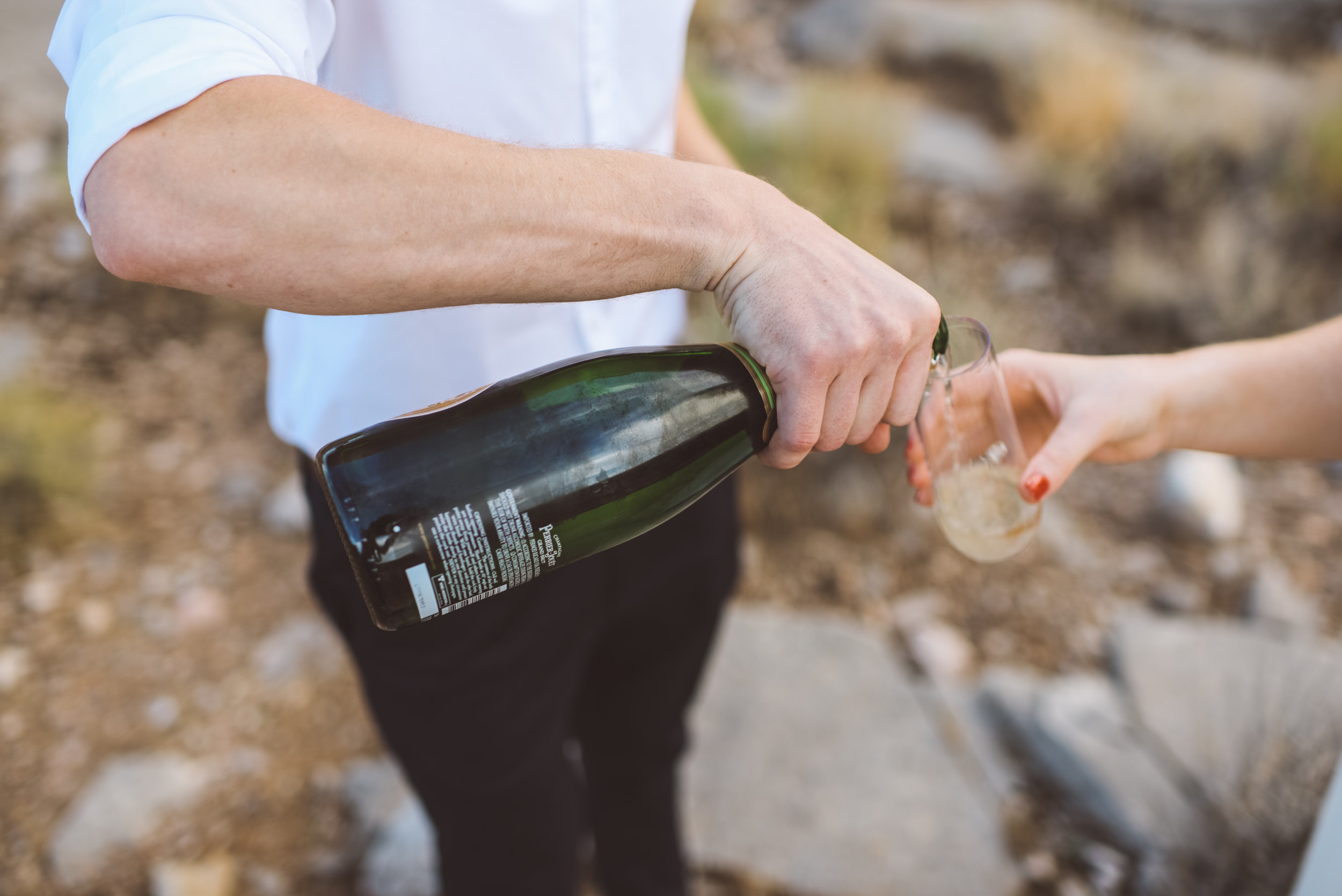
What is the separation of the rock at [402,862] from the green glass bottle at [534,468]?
1.32 meters

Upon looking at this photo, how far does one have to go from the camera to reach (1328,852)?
1107 mm

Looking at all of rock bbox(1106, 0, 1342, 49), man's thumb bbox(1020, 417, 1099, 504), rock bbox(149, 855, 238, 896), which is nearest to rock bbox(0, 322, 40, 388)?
rock bbox(149, 855, 238, 896)

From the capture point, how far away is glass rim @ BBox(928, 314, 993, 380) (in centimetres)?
103

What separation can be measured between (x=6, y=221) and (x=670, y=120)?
341 centimetres


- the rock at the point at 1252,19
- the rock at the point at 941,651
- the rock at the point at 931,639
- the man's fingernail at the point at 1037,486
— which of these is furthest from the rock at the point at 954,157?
the man's fingernail at the point at 1037,486

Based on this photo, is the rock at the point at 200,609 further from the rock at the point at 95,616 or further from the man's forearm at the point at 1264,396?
the man's forearm at the point at 1264,396

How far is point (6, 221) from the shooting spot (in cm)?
340

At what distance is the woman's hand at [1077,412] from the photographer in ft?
3.62

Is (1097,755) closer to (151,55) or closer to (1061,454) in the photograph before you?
(1061,454)

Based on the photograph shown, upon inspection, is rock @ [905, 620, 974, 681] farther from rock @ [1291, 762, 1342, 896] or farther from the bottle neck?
the bottle neck

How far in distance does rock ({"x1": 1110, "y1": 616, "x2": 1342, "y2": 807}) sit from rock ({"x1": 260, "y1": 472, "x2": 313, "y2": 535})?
2.53 m

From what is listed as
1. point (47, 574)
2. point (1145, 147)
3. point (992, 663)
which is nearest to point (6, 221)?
Answer: point (47, 574)

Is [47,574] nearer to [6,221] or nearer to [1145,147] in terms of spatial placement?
[6,221]

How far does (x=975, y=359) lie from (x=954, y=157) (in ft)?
13.5
